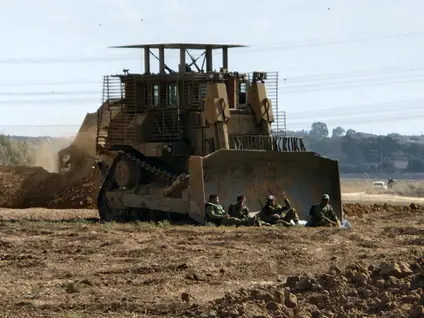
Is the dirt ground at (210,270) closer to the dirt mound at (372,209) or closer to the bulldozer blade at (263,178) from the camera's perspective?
the bulldozer blade at (263,178)

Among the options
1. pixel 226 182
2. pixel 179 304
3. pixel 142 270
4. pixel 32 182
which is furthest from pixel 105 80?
pixel 179 304

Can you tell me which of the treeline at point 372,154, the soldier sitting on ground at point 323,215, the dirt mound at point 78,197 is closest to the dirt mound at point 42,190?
the dirt mound at point 78,197

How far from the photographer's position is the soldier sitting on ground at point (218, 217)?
2366 centimetres

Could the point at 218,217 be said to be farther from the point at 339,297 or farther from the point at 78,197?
the point at 339,297

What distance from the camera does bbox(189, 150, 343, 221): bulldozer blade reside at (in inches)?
974

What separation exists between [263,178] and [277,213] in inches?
61.7

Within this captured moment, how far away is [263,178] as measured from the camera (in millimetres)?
25719

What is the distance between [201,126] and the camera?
26625 mm

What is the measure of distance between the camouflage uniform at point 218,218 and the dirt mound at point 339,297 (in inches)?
414

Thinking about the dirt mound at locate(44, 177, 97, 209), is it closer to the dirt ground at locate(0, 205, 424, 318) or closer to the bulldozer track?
the bulldozer track

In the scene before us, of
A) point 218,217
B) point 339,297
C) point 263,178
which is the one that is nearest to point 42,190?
point 263,178

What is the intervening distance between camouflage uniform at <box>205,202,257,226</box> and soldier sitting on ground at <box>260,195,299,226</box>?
1.71 feet

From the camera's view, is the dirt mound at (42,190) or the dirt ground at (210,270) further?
the dirt mound at (42,190)

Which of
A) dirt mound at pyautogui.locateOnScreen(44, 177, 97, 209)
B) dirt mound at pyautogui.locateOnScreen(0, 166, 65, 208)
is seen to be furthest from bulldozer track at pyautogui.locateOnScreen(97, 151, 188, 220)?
dirt mound at pyautogui.locateOnScreen(0, 166, 65, 208)
